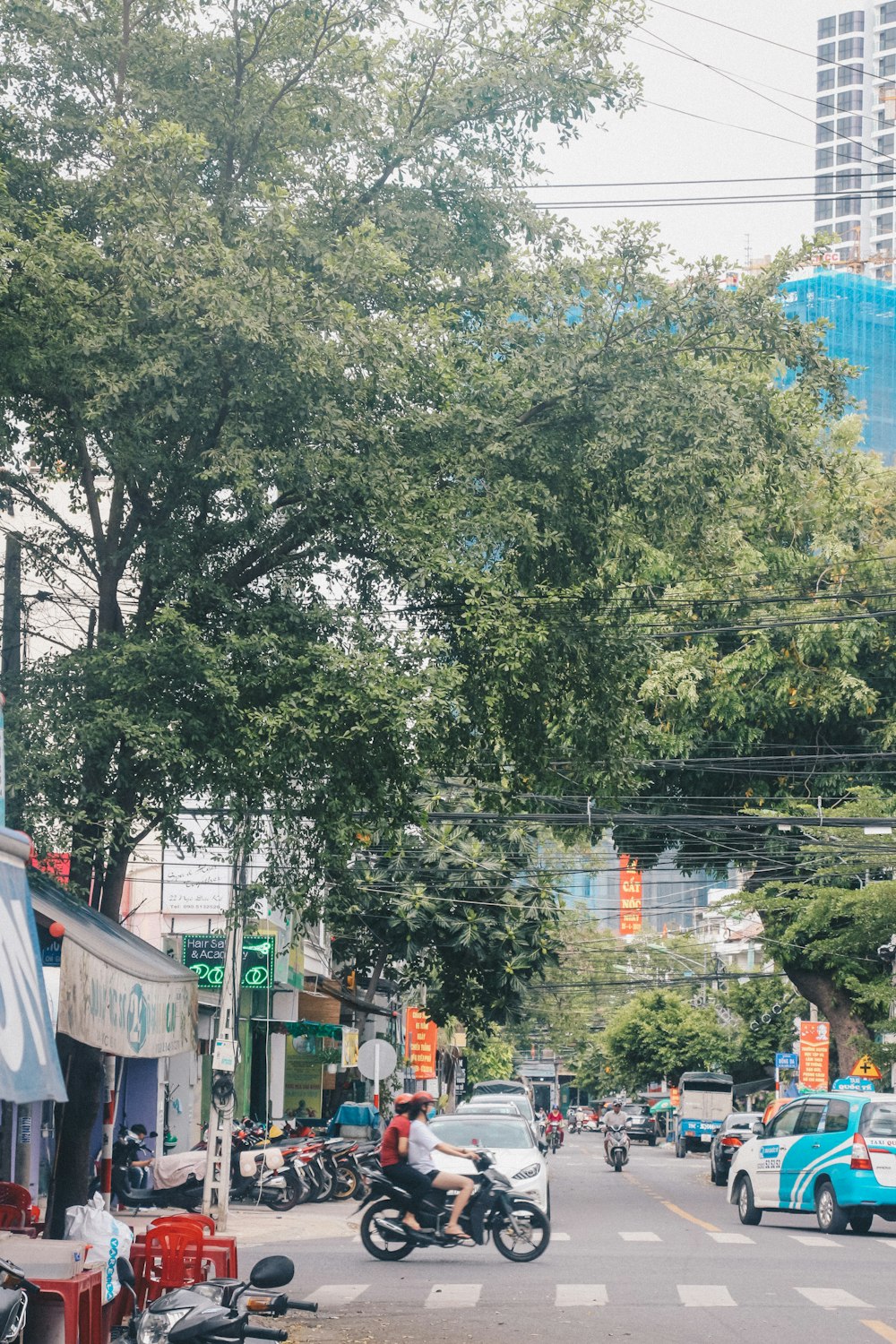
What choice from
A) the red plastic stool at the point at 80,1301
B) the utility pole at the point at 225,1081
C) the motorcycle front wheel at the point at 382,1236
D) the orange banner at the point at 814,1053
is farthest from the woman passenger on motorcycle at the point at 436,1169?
the orange banner at the point at 814,1053

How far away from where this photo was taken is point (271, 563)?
13711 millimetres

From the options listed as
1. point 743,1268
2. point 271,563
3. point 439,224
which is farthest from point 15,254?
point 743,1268

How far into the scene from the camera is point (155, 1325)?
27.3 ft

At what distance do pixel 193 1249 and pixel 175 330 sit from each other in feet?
20.6

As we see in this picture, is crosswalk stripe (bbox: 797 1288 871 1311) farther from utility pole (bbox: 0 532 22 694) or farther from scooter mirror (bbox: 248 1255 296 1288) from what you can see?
utility pole (bbox: 0 532 22 694)

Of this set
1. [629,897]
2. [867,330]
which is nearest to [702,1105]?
[629,897]

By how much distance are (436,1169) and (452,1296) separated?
6.92 feet

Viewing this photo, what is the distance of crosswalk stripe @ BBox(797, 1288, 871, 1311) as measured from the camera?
1345cm

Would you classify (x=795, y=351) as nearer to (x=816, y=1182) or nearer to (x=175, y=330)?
(x=175, y=330)

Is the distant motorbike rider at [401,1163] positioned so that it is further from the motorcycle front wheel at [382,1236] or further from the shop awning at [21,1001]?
Result: the shop awning at [21,1001]

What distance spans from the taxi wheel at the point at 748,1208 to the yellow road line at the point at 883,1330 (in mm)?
10856

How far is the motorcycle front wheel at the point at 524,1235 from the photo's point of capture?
16.7 m

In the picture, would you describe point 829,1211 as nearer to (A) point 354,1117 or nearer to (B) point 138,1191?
(B) point 138,1191

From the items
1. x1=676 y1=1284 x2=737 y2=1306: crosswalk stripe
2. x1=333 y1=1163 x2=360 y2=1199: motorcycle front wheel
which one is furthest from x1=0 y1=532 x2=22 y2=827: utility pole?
x1=333 y1=1163 x2=360 y2=1199: motorcycle front wheel
